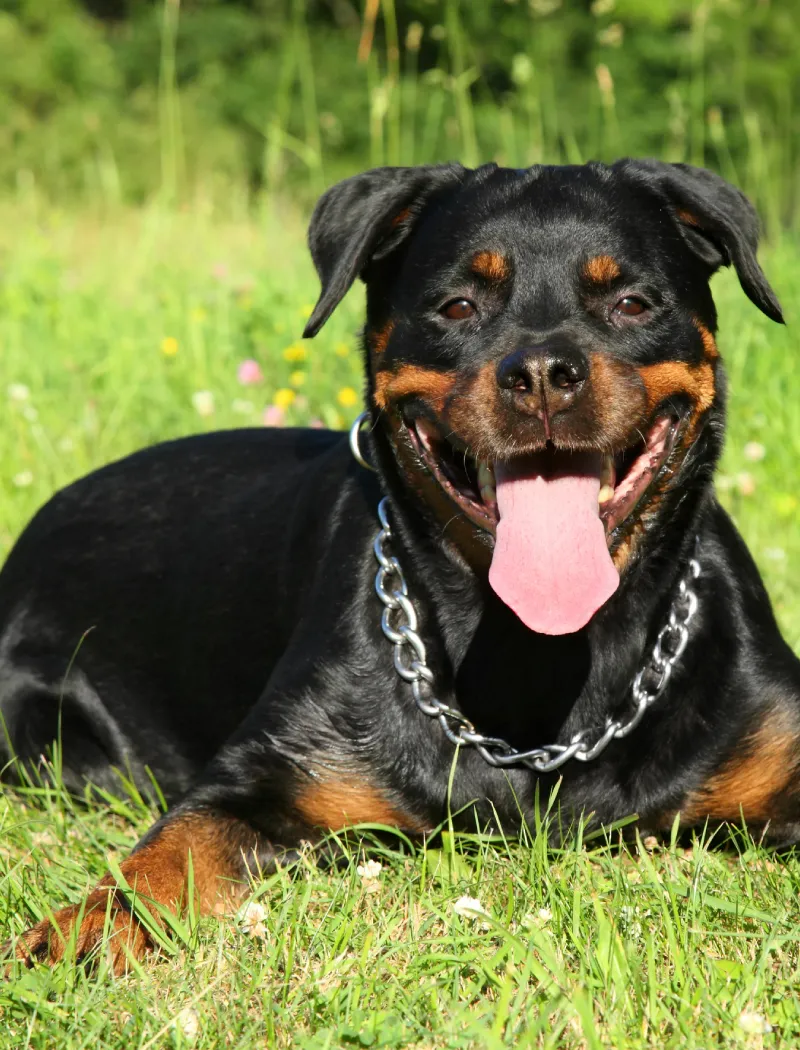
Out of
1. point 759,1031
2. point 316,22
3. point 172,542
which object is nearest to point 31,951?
point 759,1031

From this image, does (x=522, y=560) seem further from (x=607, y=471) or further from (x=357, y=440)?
(x=357, y=440)

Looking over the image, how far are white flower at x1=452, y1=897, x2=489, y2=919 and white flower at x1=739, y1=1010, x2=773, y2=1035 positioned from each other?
1.75ft

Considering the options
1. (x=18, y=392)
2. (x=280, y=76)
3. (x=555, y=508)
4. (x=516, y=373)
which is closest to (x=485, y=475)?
(x=555, y=508)

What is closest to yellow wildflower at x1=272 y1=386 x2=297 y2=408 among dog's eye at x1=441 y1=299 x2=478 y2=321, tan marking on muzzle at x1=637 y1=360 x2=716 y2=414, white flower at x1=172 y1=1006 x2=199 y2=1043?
dog's eye at x1=441 y1=299 x2=478 y2=321

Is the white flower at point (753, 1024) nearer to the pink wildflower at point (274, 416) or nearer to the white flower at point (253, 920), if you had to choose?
the white flower at point (253, 920)

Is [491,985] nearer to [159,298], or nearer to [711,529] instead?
[711,529]

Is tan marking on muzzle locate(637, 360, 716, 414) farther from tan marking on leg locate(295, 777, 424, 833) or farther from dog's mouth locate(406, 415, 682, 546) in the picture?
tan marking on leg locate(295, 777, 424, 833)

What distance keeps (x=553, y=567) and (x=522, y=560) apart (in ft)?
0.23

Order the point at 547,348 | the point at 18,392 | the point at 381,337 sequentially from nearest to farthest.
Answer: the point at 547,348 → the point at 381,337 → the point at 18,392

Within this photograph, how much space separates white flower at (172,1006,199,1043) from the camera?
7.24 feet

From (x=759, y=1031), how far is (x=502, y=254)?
1.70m

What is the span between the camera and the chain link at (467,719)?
303cm

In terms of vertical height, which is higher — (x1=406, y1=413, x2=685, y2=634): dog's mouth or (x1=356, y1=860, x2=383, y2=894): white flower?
(x1=406, y1=413, x2=685, y2=634): dog's mouth

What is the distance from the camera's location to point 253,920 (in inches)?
103
